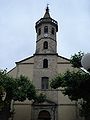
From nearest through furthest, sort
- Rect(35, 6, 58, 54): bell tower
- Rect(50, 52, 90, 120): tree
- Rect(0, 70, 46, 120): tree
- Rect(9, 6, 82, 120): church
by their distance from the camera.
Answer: Rect(50, 52, 90, 120): tree, Rect(0, 70, 46, 120): tree, Rect(9, 6, 82, 120): church, Rect(35, 6, 58, 54): bell tower

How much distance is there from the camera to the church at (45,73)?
35844mm

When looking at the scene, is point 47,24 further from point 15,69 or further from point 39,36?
point 15,69

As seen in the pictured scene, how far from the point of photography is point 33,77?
124 ft

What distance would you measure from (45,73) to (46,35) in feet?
18.3

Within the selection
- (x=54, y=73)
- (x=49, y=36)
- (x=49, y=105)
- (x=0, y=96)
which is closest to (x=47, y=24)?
(x=49, y=36)

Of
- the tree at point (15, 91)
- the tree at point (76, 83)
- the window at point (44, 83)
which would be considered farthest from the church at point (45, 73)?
the tree at point (76, 83)

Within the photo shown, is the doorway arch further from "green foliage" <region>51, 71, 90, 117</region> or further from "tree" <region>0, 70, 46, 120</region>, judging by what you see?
"green foliage" <region>51, 71, 90, 117</region>

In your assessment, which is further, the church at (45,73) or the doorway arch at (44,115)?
the doorway arch at (44,115)

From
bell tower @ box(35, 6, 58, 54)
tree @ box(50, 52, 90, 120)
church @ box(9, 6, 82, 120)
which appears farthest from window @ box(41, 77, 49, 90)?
tree @ box(50, 52, 90, 120)

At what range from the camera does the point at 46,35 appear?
4041 centimetres

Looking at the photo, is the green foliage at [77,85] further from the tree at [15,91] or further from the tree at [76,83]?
the tree at [15,91]

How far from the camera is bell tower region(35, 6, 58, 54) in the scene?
39656mm

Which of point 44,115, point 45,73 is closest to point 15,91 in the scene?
point 44,115

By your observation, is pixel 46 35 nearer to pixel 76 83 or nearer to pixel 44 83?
pixel 44 83
